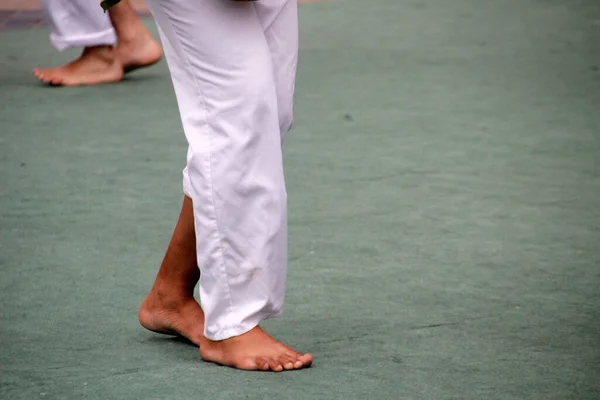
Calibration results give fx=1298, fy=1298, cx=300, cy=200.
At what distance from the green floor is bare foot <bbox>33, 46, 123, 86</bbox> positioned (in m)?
0.10

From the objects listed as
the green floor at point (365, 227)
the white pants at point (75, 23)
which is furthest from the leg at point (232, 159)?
the white pants at point (75, 23)

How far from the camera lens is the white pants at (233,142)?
2447mm

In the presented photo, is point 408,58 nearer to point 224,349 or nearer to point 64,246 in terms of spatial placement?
point 64,246

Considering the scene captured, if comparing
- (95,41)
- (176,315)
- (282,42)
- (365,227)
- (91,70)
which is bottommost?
(91,70)

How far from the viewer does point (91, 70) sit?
582cm

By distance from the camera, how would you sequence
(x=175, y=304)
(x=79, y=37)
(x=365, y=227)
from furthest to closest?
(x=79, y=37) → (x=365, y=227) → (x=175, y=304)

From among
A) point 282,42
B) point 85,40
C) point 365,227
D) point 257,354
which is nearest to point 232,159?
point 282,42

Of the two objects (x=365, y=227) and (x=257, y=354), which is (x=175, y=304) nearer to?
(x=257, y=354)

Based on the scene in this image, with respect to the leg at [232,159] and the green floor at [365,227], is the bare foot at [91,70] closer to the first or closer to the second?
the green floor at [365,227]

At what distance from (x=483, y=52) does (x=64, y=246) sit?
3.29 meters

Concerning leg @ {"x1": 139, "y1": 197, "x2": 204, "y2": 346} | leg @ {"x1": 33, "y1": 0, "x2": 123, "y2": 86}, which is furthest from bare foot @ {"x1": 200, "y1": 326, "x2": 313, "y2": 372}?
leg @ {"x1": 33, "y1": 0, "x2": 123, "y2": 86}

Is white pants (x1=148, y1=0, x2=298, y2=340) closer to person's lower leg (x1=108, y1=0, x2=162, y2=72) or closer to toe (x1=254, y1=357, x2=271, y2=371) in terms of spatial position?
toe (x1=254, y1=357, x2=271, y2=371)

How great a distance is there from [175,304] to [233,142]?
50 centimetres

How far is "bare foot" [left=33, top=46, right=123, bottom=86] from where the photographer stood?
5.74m
